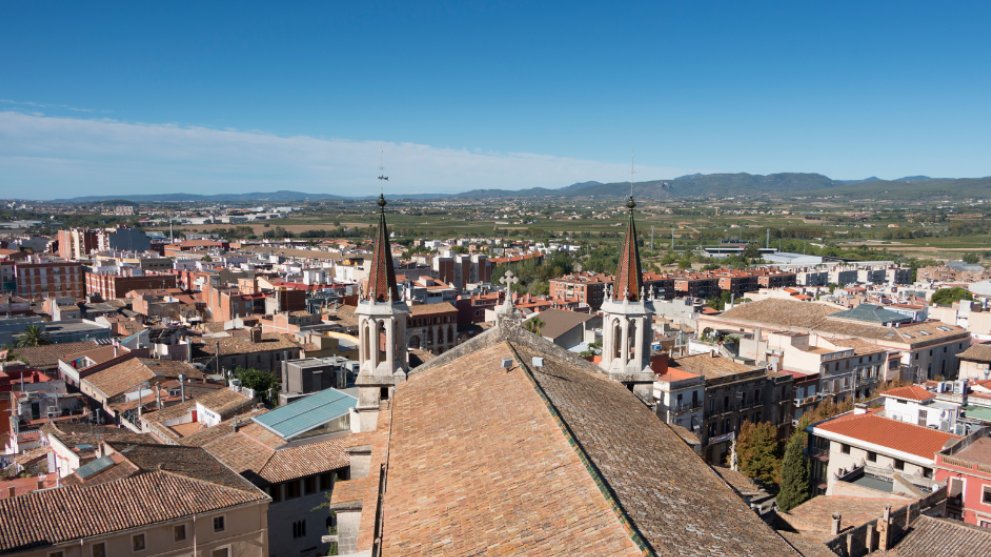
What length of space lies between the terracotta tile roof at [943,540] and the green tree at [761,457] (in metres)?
13.3

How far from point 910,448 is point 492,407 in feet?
66.9

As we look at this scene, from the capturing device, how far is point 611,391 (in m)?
18.8

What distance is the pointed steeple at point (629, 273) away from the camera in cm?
2238

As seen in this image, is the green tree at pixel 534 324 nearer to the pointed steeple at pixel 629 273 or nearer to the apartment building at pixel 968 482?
the apartment building at pixel 968 482

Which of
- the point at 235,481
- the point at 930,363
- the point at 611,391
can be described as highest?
the point at 611,391

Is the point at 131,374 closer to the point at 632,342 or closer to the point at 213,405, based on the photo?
the point at 213,405

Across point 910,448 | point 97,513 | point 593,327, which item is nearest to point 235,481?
point 97,513

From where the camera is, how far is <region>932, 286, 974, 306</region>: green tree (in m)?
78.1

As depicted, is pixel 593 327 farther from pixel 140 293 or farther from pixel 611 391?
pixel 140 293

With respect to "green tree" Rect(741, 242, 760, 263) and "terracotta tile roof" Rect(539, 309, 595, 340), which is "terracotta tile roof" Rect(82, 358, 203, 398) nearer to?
"terracotta tile roof" Rect(539, 309, 595, 340)

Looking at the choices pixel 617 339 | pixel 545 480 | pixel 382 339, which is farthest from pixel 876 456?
pixel 545 480

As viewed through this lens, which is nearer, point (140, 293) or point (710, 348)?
point (710, 348)

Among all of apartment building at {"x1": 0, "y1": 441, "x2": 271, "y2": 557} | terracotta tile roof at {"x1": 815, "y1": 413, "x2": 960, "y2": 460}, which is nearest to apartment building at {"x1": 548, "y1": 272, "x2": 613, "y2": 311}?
terracotta tile roof at {"x1": 815, "y1": 413, "x2": 960, "y2": 460}

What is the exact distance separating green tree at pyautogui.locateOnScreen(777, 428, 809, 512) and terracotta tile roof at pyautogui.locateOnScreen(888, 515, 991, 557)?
828 cm
